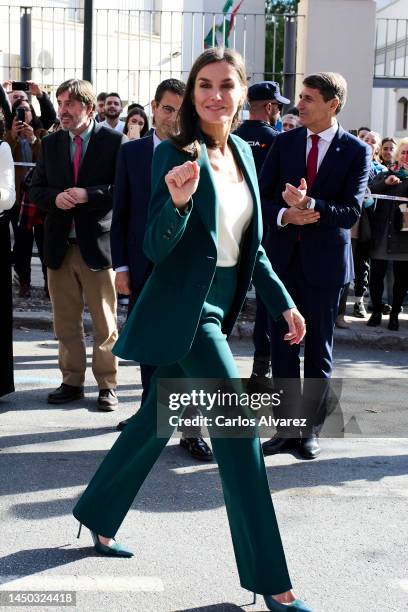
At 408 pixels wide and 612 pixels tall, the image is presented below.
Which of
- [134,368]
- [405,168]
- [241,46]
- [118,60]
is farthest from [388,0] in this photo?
[134,368]

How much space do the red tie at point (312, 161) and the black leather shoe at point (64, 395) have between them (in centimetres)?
224

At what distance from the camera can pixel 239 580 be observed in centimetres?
404

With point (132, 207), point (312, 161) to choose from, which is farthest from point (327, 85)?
point (132, 207)

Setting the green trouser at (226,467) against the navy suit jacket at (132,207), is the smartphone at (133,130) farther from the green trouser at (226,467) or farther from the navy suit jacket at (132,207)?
the green trouser at (226,467)

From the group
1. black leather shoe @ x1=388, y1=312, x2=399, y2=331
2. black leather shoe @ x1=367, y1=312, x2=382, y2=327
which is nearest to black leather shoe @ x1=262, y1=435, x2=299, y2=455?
black leather shoe @ x1=388, y1=312, x2=399, y2=331

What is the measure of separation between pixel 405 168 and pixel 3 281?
17.1 feet

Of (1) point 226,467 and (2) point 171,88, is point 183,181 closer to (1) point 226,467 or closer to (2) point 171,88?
(1) point 226,467

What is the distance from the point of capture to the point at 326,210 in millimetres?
5816

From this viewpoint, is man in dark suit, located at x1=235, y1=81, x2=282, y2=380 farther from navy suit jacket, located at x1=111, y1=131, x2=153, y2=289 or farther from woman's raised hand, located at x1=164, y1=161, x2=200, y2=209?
woman's raised hand, located at x1=164, y1=161, x2=200, y2=209

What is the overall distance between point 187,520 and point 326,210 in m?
2.01

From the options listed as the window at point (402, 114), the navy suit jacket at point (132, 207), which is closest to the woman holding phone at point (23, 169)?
the navy suit jacket at point (132, 207)

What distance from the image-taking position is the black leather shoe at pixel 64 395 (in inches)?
276

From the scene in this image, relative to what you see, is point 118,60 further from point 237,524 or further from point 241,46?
point 237,524

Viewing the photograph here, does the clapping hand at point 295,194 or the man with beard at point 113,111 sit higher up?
the man with beard at point 113,111
